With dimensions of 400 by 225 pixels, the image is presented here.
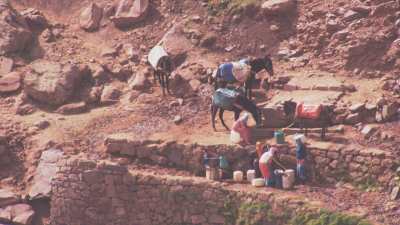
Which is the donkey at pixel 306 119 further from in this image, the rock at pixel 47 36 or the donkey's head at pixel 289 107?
the rock at pixel 47 36

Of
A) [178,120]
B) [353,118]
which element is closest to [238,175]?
[353,118]

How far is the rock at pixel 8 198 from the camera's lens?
15.5m

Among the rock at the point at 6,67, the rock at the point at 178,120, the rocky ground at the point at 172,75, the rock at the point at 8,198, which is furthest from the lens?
the rock at the point at 6,67

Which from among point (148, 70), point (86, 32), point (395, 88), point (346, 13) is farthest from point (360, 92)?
point (86, 32)

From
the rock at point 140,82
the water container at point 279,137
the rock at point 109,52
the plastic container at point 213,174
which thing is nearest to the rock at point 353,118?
the water container at point 279,137

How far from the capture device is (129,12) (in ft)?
66.5

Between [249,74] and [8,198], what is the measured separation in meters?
5.39

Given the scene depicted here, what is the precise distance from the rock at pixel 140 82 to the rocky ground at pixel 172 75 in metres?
0.03

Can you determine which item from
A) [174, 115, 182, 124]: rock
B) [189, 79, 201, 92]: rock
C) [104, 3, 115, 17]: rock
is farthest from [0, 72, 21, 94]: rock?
[174, 115, 182, 124]: rock

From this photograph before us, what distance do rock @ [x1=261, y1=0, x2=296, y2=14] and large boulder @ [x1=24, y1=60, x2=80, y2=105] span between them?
15.4 ft

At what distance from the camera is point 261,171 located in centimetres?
1396

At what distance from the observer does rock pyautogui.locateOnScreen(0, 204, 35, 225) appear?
15203 millimetres

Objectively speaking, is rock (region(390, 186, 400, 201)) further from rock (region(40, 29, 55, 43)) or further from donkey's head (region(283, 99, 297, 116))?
rock (region(40, 29, 55, 43))

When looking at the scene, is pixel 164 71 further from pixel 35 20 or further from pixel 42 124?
pixel 35 20
